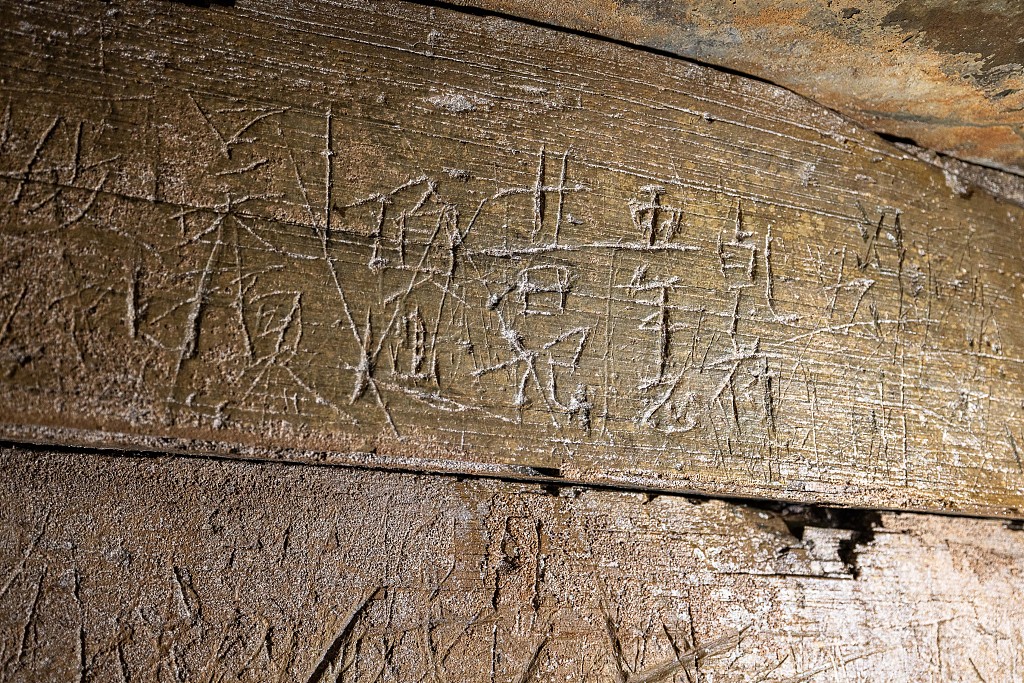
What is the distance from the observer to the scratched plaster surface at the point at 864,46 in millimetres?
1428

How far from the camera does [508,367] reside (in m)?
1.41

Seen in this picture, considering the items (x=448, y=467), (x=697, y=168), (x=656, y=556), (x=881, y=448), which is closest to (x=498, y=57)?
(x=697, y=168)

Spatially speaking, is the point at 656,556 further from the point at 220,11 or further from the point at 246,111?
the point at 220,11

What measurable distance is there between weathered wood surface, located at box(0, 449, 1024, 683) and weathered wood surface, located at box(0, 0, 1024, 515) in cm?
8

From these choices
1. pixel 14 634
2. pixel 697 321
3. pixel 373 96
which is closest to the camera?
pixel 14 634

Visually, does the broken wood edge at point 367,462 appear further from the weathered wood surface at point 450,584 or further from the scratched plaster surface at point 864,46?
the scratched plaster surface at point 864,46

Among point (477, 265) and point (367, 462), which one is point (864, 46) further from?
point (367, 462)

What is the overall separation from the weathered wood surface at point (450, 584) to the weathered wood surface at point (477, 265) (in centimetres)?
8

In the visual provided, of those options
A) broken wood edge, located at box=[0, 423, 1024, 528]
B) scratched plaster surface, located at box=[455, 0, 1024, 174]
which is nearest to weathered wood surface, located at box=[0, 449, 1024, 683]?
broken wood edge, located at box=[0, 423, 1024, 528]

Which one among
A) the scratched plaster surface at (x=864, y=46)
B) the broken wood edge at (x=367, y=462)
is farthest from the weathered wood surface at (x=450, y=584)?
the scratched plaster surface at (x=864, y=46)

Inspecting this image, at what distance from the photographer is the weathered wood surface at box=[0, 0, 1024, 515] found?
1.23 m

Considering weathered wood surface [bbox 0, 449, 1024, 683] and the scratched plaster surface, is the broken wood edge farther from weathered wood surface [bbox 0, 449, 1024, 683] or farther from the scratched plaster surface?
the scratched plaster surface

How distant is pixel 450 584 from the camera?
4.40 feet

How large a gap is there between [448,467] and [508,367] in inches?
9.0
